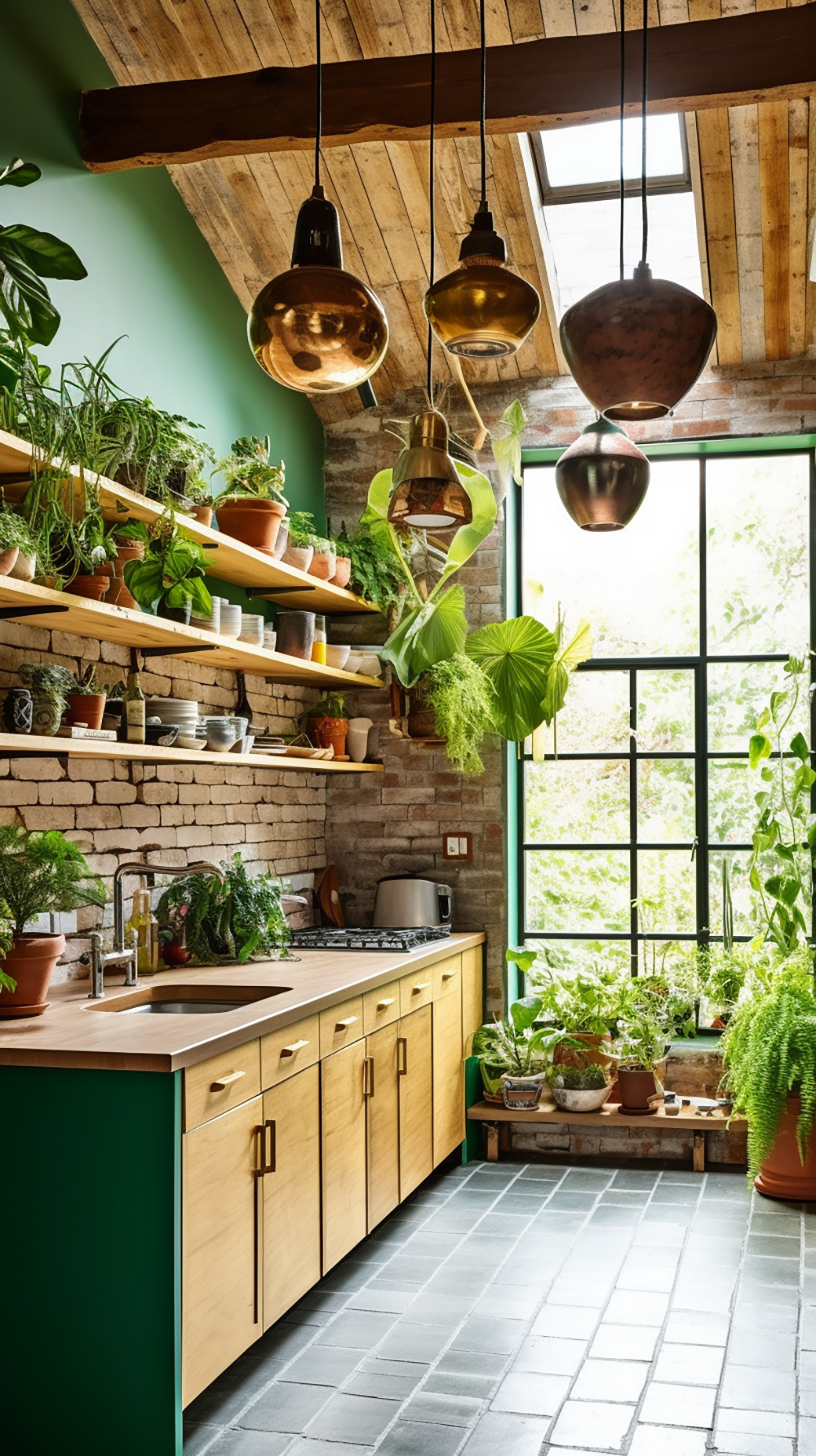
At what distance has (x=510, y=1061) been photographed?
18.6 feet

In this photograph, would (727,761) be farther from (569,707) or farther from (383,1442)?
(383,1442)

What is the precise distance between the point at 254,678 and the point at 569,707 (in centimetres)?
158

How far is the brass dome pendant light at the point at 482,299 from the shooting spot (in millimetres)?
2270

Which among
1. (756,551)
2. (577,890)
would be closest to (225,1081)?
(577,890)

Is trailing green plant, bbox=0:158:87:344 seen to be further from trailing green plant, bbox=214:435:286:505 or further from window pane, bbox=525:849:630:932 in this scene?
window pane, bbox=525:849:630:932

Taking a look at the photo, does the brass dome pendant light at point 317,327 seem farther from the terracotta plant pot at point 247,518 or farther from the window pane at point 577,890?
the window pane at point 577,890

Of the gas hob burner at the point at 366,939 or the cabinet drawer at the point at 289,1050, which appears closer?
the cabinet drawer at the point at 289,1050

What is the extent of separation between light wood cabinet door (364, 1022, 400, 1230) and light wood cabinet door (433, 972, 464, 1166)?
537 mm

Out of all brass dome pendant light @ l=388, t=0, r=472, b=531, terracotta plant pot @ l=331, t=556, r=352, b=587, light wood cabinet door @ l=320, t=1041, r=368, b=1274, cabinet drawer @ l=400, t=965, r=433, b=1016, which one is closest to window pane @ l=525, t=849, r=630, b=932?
cabinet drawer @ l=400, t=965, r=433, b=1016

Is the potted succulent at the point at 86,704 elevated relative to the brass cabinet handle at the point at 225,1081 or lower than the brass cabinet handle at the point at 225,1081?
elevated

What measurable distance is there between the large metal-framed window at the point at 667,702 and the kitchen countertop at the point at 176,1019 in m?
1.61

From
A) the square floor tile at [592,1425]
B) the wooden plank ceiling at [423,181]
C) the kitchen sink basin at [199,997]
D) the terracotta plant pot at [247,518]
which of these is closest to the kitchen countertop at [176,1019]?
the kitchen sink basin at [199,997]

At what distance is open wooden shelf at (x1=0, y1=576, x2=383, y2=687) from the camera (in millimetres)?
3250

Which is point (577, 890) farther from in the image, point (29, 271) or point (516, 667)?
point (29, 271)
